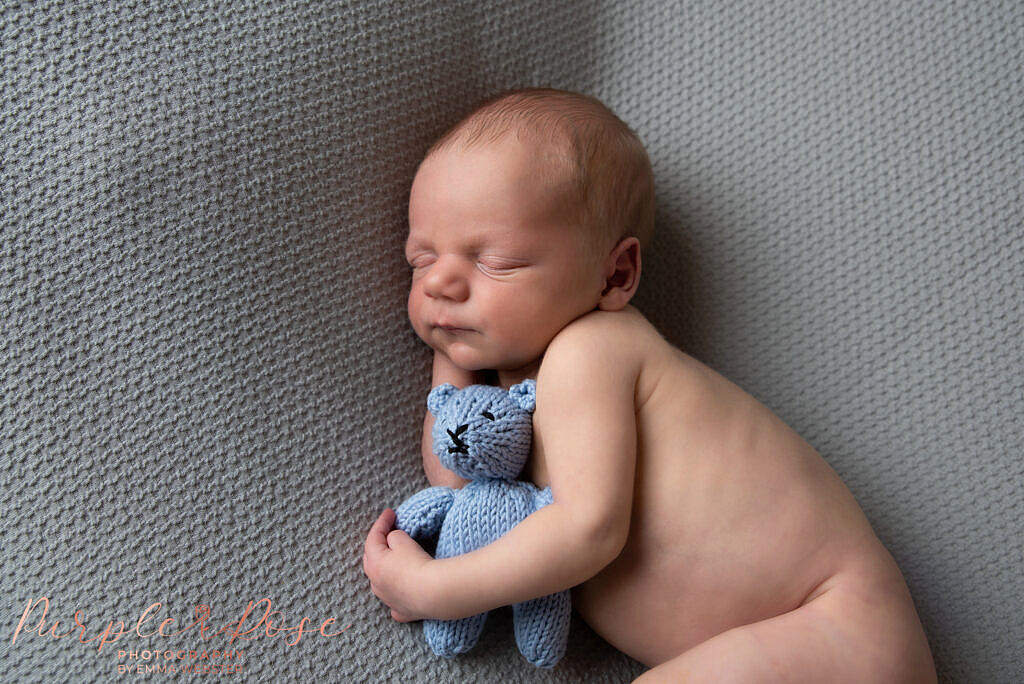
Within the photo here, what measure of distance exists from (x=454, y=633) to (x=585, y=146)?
64cm

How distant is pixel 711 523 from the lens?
37.7 inches

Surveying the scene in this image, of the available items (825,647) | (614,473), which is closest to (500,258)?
(614,473)

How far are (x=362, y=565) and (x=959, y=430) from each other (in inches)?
34.4

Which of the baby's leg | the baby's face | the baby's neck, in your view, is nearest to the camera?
the baby's leg

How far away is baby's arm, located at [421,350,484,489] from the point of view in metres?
1.10

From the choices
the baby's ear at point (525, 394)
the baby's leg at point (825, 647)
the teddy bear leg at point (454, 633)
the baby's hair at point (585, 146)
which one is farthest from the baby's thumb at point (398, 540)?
the baby's hair at point (585, 146)

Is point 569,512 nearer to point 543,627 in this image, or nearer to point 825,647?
point 543,627

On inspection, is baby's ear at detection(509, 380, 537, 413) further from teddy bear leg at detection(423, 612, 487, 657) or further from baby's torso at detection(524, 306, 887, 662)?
teddy bear leg at detection(423, 612, 487, 657)

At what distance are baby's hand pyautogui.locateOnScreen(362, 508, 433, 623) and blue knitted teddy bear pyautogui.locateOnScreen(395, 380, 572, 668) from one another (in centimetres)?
3

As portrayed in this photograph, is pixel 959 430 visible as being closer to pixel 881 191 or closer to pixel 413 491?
pixel 881 191

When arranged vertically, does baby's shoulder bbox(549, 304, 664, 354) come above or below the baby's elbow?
above

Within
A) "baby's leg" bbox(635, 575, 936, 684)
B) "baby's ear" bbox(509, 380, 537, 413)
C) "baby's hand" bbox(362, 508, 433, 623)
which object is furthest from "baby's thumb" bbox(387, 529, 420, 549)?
"baby's leg" bbox(635, 575, 936, 684)

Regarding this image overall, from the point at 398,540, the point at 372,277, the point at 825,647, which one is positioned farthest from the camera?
the point at 372,277

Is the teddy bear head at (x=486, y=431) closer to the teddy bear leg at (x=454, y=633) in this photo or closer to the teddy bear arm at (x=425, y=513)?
the teddy bear arm at (x=425, y=513)
